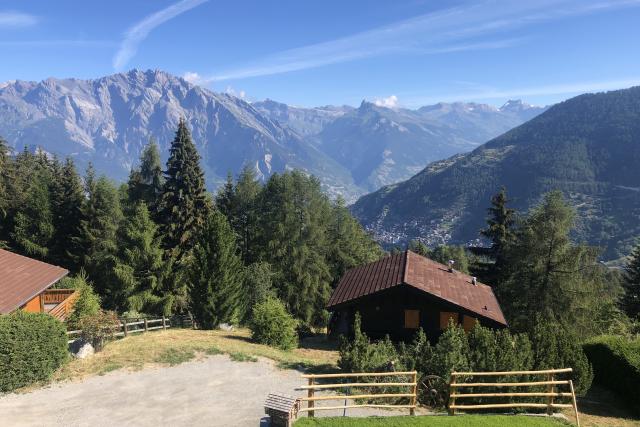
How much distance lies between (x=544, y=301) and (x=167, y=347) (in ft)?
89.4

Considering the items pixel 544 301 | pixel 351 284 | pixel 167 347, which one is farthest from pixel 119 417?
pixel 544 301

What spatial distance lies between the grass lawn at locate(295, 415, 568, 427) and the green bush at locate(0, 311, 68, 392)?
39.3 ft

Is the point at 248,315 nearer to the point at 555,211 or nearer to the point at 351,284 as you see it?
the point at 351,284

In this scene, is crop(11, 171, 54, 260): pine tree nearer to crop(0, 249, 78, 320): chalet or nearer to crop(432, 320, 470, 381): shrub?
crop(0, 249, 78, 320): chalet

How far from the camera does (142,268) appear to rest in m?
39.6

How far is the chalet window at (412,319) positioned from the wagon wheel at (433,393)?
1164cm

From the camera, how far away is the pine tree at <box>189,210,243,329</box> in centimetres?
3303

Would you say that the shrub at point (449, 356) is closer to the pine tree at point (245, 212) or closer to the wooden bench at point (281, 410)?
the wooden bench at point (281, 410)

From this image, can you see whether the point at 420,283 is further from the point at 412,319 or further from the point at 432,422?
the point at 432,422

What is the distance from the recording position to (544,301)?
1363 inches

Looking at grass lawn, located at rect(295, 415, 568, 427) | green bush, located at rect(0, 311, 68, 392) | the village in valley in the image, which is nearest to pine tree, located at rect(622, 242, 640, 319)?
the village in valley

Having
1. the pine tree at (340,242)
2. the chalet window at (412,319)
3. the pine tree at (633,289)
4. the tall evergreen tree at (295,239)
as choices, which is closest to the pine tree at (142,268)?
the tall evergreen tree at (295,239)

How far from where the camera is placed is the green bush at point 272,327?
29.5m

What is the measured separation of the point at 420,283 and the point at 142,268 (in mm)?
23972
